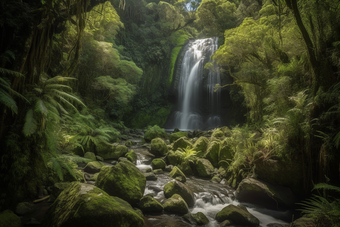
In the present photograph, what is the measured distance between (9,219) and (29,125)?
5.05 ft

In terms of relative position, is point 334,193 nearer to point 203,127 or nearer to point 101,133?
point 101,133

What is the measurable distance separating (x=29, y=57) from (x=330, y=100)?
6.42 metres

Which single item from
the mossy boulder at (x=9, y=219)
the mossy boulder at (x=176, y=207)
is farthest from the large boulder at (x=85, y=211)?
the mossy boulder at (x=176, y=207)

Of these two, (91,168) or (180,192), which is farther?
(91,168)

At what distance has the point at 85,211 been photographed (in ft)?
9.34

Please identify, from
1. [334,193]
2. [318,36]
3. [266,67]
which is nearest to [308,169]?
[334,193]

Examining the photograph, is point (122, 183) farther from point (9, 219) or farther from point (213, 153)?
point (213, 153)

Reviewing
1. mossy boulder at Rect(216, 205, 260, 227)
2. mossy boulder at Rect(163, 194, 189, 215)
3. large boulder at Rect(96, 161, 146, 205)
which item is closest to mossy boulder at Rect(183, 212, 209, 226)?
mossy boulder at Rect(163, 194, 189, 215)

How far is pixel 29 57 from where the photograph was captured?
3756 mm

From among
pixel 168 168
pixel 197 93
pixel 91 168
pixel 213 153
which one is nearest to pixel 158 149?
pixel 168 168

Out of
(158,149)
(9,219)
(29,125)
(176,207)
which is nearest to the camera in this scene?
(9,219)

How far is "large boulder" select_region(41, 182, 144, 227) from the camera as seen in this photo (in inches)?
110

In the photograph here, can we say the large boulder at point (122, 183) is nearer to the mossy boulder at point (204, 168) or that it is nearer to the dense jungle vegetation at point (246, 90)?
the dense jungle vegetation at point (246, 90)

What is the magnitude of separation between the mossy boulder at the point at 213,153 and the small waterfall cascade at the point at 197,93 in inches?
487
